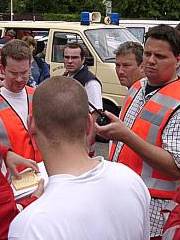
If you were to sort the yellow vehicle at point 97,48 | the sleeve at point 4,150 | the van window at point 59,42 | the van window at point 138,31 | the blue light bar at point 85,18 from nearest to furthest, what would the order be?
the sleeve at point 4,150 < the yellow vehicle at point 97,48 < the van window at point 59,42 < the blue light bar at point 85,18 < the van window at point 138,31

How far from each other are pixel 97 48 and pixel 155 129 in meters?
7.13

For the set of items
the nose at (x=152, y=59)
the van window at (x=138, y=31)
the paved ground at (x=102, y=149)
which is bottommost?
the paved ground at (x=102, y=149)

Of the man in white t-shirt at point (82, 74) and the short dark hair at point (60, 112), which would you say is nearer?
the short dark hair at point (60, 112)

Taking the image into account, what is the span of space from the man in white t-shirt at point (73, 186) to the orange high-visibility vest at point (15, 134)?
1.56 m

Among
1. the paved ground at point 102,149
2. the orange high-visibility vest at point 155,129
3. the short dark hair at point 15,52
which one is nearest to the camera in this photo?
the orange high-visibility vest at point 155,129

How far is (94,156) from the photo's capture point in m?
2.95

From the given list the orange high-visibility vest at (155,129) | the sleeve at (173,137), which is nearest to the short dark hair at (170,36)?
the orange high-visibility vest at (155,129)

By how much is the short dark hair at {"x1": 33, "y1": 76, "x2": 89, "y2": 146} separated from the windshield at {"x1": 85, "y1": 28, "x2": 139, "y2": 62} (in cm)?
791

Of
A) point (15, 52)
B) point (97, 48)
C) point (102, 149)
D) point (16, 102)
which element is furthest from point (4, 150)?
point (97, 48)

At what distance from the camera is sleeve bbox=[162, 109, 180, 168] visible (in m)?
2.64

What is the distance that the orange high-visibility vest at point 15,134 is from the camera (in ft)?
11.5

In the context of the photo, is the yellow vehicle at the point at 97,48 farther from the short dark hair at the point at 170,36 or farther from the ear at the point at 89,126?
the ear at the point at 89,126

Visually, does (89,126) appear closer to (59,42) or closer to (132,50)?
(132,50)

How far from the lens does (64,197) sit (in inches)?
70.2
